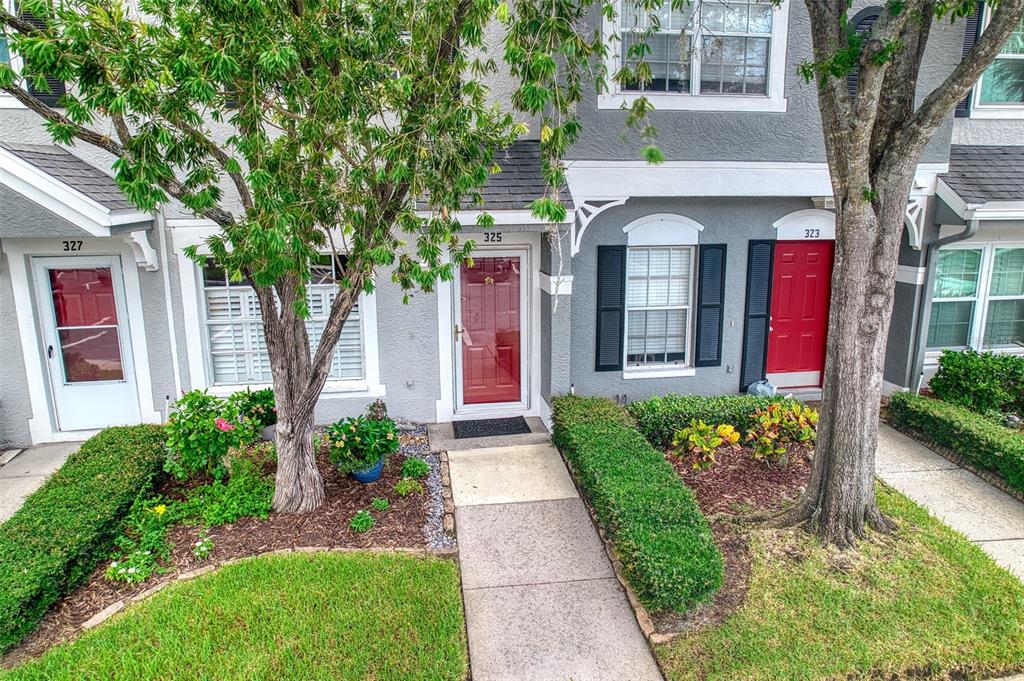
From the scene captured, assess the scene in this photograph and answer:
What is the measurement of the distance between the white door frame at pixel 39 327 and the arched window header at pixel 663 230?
20.3 ft

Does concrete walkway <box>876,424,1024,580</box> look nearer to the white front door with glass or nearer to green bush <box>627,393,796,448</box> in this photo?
green bush <box>627,393,796,448</box>

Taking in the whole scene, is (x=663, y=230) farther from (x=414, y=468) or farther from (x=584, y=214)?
(x=414, y=468)

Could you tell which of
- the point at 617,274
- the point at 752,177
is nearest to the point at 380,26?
the point at 617,274

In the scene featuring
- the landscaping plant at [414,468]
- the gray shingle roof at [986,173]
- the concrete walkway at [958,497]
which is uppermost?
the gray shingle roof at [986,173]

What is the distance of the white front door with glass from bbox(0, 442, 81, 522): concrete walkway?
0.37 meters

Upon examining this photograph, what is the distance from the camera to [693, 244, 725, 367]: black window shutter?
9.10 metres

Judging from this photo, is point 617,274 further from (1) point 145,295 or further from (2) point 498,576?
(1) point 145,295

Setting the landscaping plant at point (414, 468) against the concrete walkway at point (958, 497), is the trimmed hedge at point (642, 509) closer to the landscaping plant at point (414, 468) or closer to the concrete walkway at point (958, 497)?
the landscaping plant at point (414, 468)

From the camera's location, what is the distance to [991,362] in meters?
9.10

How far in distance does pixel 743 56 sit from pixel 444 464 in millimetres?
6162

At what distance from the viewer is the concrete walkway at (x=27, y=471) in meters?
6.92

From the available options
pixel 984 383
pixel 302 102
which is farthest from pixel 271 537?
pixel 984 383

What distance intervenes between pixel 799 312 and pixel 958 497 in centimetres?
343

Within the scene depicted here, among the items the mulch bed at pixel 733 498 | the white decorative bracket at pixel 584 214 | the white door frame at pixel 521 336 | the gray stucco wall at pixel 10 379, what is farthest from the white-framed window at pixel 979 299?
the gray stucco wall at pixel 10 379
